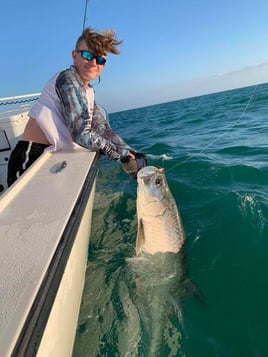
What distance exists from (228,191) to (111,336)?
305 cm

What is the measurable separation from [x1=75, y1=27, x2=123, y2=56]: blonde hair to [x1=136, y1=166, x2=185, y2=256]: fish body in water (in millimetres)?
1257

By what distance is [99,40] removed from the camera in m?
3.29

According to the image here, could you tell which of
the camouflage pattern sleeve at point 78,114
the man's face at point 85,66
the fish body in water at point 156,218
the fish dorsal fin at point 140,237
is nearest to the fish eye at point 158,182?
the fish body in water at point 156,218

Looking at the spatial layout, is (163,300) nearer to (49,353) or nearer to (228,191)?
(49,353)

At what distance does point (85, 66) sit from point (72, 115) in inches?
20.7

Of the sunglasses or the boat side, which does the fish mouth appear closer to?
the boat side

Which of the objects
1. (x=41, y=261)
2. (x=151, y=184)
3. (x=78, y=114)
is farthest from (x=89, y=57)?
(x=41, y=261)

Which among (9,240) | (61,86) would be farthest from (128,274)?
(61,86)

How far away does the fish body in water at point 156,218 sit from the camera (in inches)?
119

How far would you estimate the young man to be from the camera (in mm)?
3314

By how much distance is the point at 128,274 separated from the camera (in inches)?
124

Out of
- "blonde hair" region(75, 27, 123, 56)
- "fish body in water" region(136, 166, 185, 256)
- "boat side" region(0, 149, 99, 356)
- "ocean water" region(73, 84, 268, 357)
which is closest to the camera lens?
"boat side" region(0, 149, 99, 356)

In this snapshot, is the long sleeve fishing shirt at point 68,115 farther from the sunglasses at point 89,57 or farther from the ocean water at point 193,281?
the ocean water at point 193,281

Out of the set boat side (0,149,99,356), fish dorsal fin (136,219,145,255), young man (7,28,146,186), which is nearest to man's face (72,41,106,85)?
young man (7,28,146,186)
